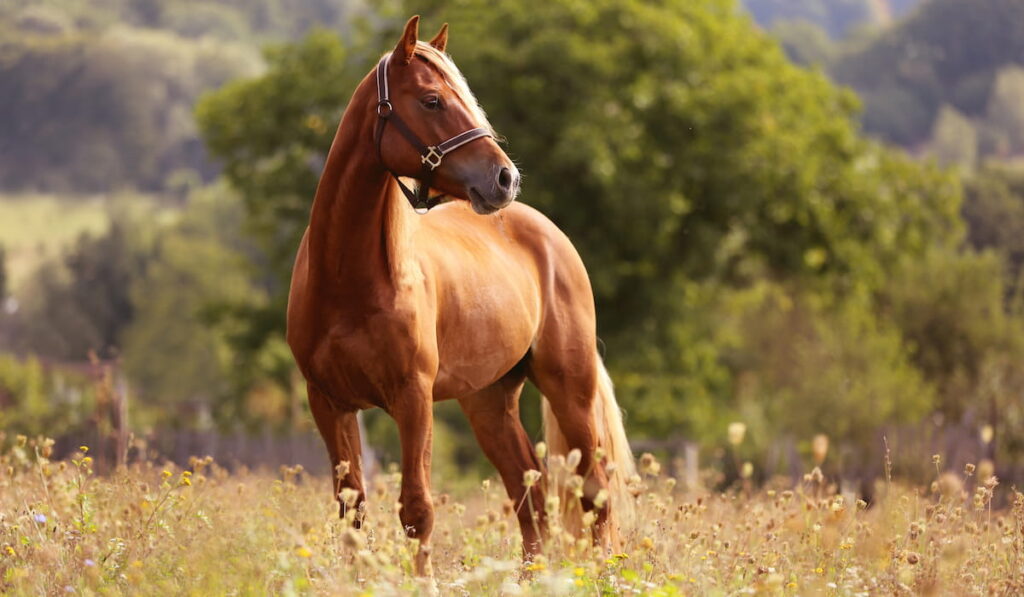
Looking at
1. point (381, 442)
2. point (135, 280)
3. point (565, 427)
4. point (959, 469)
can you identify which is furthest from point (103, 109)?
point (565, 427)

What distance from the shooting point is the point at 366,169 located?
19.9ft

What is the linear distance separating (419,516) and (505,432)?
167cm

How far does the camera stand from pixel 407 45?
19.6 ft

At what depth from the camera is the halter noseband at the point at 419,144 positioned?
19.1ft

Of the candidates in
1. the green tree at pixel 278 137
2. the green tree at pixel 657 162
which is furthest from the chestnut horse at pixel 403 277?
the green tree at pixel 278 137

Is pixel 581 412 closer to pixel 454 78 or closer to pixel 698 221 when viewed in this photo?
pixel 454 78

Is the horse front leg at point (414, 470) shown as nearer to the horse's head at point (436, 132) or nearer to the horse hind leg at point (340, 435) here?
the horse hind leg at point (340, 435)

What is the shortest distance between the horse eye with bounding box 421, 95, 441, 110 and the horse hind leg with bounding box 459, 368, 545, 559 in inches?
87.0

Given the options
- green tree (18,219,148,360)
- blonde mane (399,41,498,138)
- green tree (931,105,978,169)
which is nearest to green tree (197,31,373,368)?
blonde mane (399,41,498,138)

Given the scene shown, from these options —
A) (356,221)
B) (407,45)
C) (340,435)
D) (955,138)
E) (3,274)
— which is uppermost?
(407,45)

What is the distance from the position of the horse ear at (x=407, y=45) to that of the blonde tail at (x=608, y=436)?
100 inches

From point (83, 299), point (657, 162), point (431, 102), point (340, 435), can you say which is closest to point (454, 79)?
point (431, 102)

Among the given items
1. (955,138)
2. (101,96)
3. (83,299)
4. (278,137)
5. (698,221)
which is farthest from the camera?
(955,138)

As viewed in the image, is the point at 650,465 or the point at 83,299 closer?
the point at 650,465
